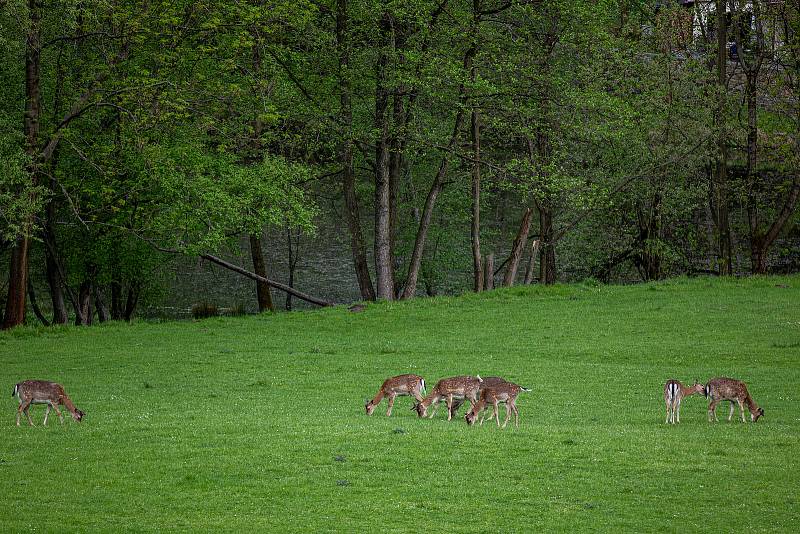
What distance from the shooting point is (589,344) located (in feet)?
110

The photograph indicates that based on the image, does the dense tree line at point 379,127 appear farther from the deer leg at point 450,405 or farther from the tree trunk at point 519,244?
the deer leg at point 450,405

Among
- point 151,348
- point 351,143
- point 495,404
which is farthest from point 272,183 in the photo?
point 495,404

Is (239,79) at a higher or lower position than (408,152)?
higher

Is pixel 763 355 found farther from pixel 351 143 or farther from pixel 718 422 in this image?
pixel 351 143

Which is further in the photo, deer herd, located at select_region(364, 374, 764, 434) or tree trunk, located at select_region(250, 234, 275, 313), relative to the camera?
tree trunk, located at select_region(250, 234, 275, 313)

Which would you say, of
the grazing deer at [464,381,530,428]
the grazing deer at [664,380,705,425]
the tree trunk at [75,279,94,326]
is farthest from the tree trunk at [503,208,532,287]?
the grazing deer at [464,381,530,428]

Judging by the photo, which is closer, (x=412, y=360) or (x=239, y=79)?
(x=412, y=360)

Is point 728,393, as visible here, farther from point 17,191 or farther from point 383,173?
point 17,191

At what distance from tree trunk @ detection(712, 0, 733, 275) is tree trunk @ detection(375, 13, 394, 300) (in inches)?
624

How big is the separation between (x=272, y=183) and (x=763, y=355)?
64.2ft

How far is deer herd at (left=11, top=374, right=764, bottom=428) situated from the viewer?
66.0ft

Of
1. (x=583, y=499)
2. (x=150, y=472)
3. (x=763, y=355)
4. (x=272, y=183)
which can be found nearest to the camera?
(x=583, y=499)

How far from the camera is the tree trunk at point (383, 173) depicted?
43688 millimetres

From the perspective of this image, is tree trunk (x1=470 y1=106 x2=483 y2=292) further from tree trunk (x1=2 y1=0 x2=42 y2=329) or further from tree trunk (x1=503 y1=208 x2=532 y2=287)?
tree trunk (x1=2 y1=0 x2=42 y2=329)
